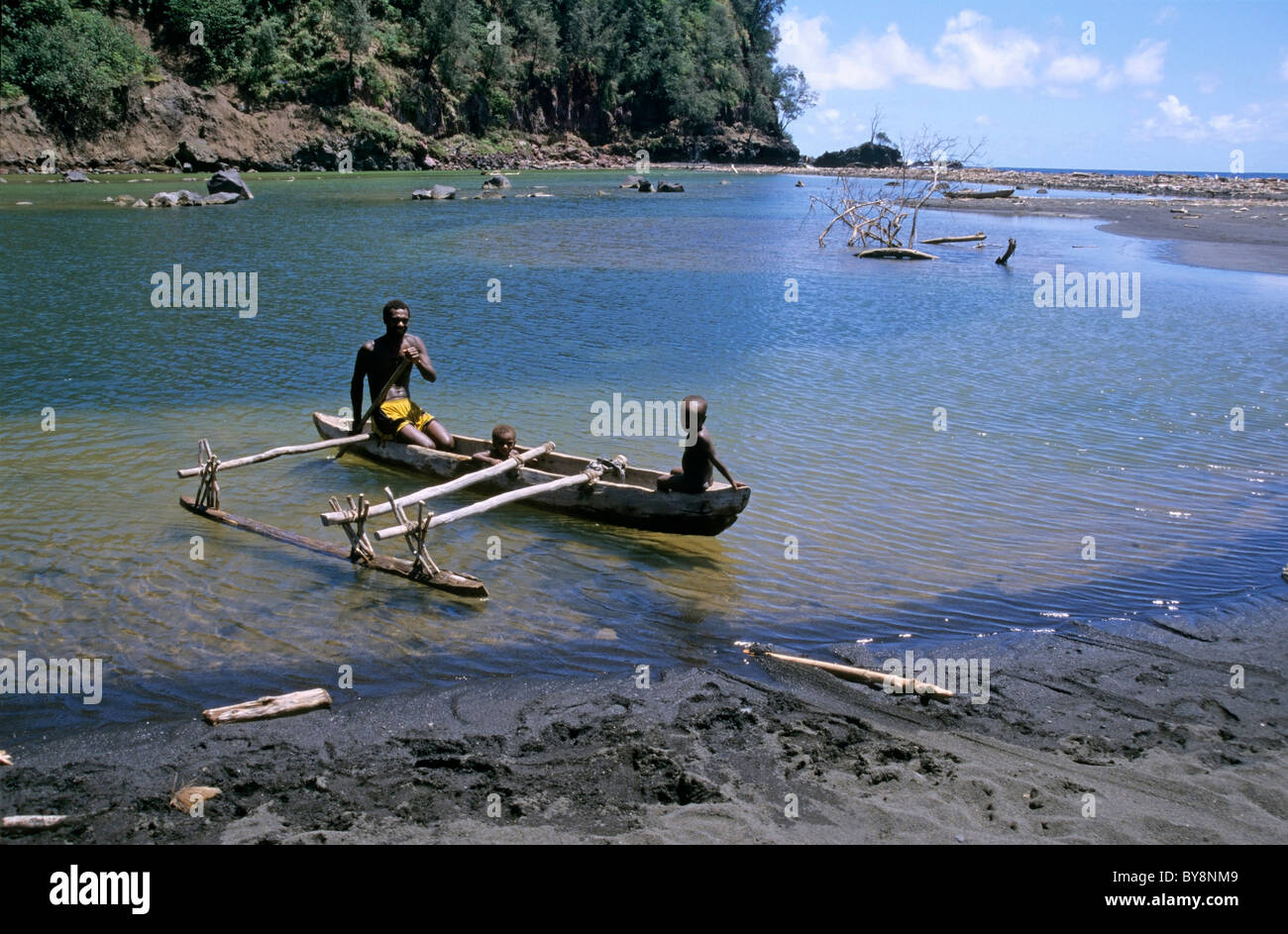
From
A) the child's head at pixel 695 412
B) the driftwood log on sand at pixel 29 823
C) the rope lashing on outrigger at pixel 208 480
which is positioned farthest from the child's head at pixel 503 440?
the driftwood log on sand at pixel 29 823

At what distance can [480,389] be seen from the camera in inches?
540

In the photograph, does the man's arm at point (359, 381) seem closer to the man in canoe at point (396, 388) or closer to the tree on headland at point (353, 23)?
the man in canoe at point (396, 388)

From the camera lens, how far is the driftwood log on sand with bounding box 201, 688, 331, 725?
5586 mm

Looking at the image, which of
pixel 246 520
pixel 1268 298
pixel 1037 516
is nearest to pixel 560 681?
pixel 246 520

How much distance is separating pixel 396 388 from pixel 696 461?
3.80m

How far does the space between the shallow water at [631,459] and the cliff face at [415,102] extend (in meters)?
31.5

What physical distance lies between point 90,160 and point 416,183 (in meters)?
16.9

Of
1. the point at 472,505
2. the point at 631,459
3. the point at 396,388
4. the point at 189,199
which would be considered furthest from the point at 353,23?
the point at 472,505

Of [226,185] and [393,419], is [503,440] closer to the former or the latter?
[393,419]

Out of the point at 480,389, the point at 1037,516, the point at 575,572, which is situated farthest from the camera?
the point at 480,389

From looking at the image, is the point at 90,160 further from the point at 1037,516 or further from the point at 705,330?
the point at 1037,516

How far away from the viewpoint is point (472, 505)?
8.24 metres

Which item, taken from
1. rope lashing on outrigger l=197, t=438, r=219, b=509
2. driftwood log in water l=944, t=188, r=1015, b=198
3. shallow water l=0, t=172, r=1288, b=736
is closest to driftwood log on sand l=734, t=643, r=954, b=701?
shallow water l=0, t=172, r=1288, b=736

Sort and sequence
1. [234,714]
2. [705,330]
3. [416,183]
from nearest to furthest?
[234,714] → [705,330] → [416,183]
